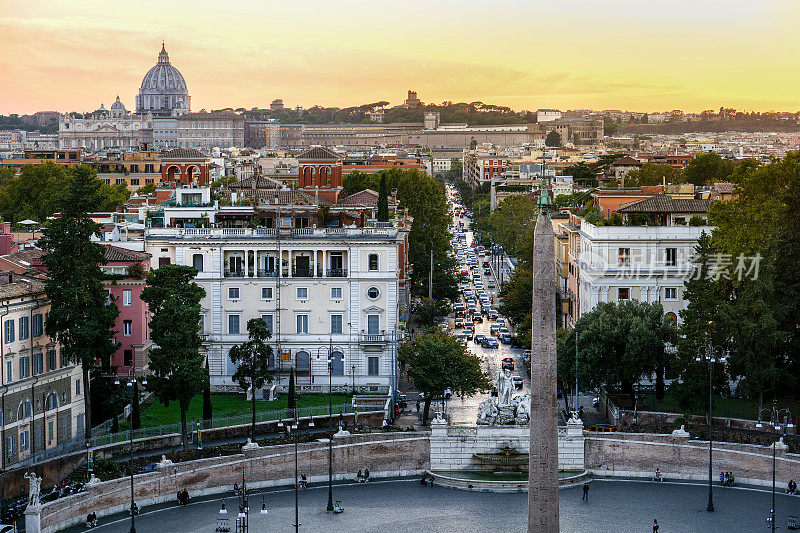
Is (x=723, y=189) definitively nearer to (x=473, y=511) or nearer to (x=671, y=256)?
(x=671, y=256)

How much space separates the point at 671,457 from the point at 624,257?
16031mm

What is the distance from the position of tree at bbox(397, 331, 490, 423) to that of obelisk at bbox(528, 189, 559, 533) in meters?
23.2

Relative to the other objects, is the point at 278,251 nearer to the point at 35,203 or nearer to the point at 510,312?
the point at 510,312

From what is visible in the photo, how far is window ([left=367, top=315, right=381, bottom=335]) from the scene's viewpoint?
61094 mm

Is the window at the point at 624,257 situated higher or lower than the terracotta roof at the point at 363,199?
lower

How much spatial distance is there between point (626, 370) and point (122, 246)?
25.9 m

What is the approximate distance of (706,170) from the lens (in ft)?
428

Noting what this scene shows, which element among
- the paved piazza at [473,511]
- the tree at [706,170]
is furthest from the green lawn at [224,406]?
the tree at [706,170]

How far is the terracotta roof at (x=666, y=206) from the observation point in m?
65.9

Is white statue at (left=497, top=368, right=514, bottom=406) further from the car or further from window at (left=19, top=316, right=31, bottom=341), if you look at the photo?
the car

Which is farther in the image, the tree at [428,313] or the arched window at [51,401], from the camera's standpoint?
the tree at [428,313]

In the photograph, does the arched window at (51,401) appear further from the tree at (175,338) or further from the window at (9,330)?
the tree at (175,338)

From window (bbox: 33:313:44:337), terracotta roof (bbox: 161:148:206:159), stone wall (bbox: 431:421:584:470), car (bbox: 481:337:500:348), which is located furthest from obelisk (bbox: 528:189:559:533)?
terracotta roof (bbox: 161:148:206:159)

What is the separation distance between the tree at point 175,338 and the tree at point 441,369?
29.8ft
